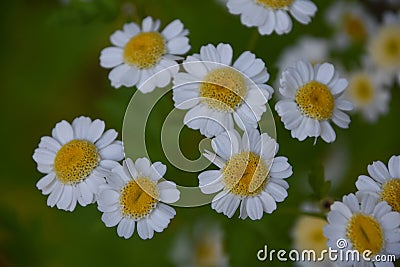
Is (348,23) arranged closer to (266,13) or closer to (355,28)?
(355,28)

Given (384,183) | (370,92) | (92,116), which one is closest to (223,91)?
(384,183)

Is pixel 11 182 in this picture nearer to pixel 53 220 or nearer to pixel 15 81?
pixel 53 220

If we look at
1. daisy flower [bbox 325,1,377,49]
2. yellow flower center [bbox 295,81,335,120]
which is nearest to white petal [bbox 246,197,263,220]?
yellow flower center [bbox 295,81,335,120]

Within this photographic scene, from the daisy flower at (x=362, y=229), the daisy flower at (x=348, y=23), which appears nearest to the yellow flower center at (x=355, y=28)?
the daisy flower at (x=348, y=23)

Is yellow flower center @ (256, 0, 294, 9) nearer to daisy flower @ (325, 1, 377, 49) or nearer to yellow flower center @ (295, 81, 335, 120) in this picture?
yellow flower center @ (295, 81, 335, 120)

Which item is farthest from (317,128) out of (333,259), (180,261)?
Answer: (180,261)

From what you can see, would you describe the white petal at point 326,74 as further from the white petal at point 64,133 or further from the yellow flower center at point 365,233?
the white petal at point 64,133
